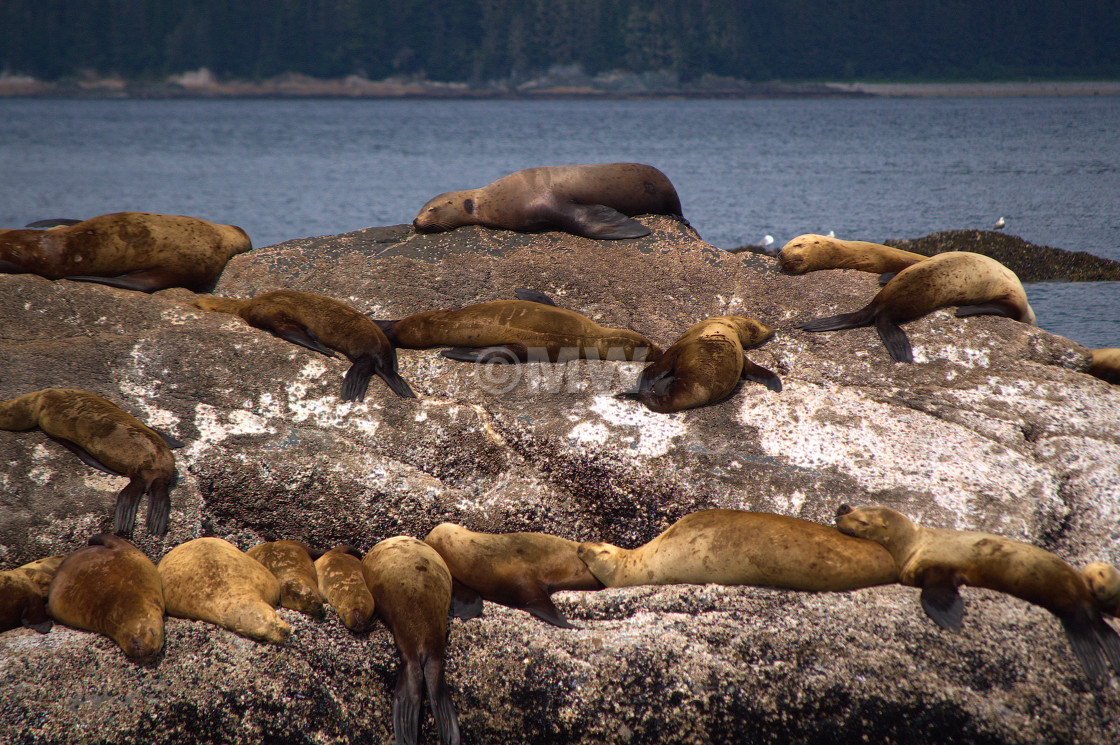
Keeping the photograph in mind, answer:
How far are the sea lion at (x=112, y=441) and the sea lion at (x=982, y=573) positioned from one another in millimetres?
3154

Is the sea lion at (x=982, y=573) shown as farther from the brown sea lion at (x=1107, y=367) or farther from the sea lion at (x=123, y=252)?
the sea lion at (x=123, y=252)

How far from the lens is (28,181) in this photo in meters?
30.0

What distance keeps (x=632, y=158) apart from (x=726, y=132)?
63.7 ft

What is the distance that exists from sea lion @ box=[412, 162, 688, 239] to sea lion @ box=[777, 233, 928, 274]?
1050 millimetres

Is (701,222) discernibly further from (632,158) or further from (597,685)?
(597,685)

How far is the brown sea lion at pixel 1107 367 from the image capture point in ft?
17.5

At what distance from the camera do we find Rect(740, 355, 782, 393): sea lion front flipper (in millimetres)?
4866

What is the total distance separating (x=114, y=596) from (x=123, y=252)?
320cm

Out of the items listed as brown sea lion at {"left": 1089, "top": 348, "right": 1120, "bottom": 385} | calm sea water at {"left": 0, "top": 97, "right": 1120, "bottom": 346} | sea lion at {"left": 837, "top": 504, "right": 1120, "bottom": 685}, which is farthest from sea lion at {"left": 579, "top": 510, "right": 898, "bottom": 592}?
calm sea water at {"left": 0, "top": 97, "right": 1120, "bottom": 346}

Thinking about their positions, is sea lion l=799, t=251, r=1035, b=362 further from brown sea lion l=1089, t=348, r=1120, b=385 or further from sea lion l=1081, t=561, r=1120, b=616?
sea lion l=1081, t=561, r=1120, b=616

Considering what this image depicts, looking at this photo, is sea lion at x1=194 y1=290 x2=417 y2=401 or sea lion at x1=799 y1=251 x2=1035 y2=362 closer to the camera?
sea lion at x1=194 y1=290 x2=417 y2=401

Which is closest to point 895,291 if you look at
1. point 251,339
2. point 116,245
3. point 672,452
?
point 672,452

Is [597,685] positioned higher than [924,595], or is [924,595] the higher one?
[924,595]

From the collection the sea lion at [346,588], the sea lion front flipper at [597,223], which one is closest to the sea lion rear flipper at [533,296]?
the sea lion front flipper at [597,223]
